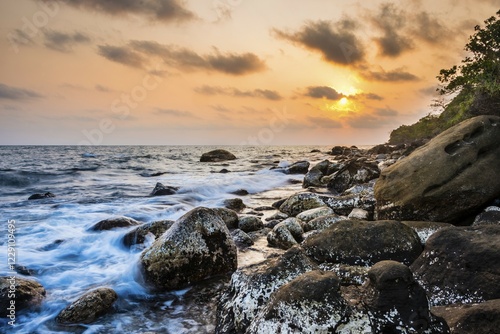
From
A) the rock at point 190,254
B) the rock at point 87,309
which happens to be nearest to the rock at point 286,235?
the rock at point 190,254

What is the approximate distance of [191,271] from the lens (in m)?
6.19

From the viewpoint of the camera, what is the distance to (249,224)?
31.6 ft

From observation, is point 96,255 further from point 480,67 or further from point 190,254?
point 480,67

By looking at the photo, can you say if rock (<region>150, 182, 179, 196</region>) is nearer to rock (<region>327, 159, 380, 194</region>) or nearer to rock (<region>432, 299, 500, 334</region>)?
rock (<region>327, 159, 380, 194</region>)

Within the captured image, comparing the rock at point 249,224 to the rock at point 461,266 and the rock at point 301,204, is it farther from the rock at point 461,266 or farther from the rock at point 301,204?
the rock at point 461,266

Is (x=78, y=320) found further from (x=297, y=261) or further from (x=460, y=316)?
(x=460, y=316)

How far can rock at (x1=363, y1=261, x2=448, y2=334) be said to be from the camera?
116 inches

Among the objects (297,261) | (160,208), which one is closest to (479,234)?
(297,261)

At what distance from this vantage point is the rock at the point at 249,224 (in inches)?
377

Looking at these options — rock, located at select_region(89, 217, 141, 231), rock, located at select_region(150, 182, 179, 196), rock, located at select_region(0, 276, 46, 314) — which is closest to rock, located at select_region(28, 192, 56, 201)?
rock, located at select_region(150, 182, 179, 196)

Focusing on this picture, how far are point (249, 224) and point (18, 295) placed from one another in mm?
5785

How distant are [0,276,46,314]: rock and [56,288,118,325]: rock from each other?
2.53 feet

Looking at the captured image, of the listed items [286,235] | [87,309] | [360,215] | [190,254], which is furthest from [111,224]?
[360,215]

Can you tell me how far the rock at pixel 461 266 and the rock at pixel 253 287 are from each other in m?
1.52
